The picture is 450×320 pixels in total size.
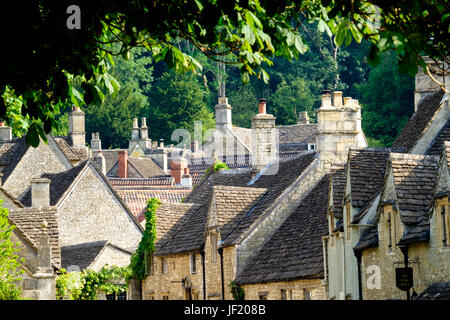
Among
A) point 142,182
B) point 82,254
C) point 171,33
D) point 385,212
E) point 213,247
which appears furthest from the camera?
point 142,182

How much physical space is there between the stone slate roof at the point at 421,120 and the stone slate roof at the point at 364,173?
1.59 m

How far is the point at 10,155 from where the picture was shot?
218ft

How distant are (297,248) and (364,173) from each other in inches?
255

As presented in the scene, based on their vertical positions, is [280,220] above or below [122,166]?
below

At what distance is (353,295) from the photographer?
30.7m

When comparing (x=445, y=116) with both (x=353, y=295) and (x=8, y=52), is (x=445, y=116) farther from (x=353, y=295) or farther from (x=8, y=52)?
(x=8, y=52)

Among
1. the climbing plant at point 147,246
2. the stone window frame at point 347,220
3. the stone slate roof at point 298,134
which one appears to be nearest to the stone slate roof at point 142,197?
the climbing plant at point 147,246

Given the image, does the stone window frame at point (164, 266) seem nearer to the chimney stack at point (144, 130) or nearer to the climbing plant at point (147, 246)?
the climbing plant at point (147, 246)

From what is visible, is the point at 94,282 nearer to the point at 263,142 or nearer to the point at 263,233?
the point at 263,142

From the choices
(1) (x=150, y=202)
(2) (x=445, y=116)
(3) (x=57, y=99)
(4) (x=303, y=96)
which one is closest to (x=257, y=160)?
(1) (x=150, y=202)

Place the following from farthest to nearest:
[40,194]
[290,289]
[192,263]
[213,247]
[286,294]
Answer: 1. [40,194]
2. [192,263]
3. [213,247]
4. [286,294]
5. [290,289]

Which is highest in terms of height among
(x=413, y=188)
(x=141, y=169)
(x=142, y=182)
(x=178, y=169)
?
(x=141, y=169)

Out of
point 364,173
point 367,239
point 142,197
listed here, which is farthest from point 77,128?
point 367,239

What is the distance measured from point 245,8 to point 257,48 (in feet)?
4.16
